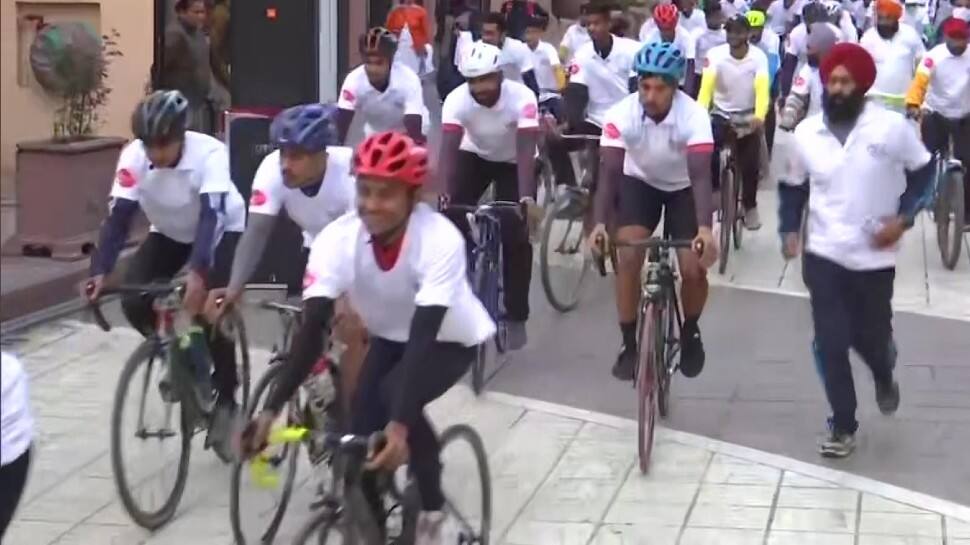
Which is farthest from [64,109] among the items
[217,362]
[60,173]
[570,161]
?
[217,362]

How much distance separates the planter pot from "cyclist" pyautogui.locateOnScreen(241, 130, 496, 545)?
7.44 meters

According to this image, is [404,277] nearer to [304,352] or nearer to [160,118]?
[304,352]

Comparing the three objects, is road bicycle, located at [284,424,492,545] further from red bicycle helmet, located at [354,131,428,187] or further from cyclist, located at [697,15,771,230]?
cyclist, located at [697,15,771,230]

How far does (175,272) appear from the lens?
323 inches

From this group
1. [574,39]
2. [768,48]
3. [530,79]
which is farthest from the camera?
[768,48]

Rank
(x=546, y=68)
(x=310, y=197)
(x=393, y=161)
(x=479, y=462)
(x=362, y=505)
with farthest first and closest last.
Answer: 1. (x=546, y=68)
2. (x=310, y=197)
3. (x=479, y=462)
4. (x=393, y=161)
5. (x=362, y=505)

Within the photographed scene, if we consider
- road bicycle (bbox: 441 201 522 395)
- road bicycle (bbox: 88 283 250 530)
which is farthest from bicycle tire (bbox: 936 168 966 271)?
road bicycle (bbox: 88 283 250 530)

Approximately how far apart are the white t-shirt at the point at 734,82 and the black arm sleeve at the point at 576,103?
1131mm

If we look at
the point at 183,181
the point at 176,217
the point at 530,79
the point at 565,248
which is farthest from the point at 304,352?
the point at 530,79

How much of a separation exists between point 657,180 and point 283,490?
3.03 metres

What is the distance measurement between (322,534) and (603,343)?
6258mm

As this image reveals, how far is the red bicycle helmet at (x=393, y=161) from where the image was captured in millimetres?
5523

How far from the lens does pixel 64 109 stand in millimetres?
13766

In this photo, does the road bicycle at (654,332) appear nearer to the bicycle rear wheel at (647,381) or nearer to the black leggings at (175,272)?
the bicycle rear wheel at (647,381)
